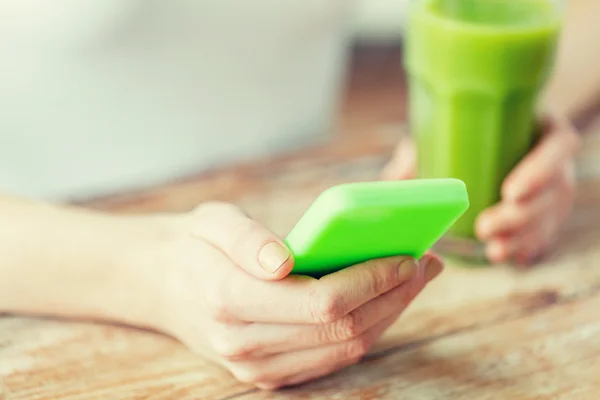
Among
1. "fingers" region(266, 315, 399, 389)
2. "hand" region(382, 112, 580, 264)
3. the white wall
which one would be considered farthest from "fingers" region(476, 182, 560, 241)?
the white wall

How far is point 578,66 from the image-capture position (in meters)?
1.15

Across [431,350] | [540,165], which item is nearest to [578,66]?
[540,165]

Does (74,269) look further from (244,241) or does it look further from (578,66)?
(578,66)

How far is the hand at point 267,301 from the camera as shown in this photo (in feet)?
1.89

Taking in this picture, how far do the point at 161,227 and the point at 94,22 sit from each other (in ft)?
0.97

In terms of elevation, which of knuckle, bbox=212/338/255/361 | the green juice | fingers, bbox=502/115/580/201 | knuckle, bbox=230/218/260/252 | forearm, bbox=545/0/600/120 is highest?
forearm, bbox=545/0/600/120

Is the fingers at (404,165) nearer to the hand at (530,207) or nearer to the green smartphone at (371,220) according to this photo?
the hand at (530,207)

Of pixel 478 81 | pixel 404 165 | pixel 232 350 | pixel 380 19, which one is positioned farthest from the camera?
pixel 380 19

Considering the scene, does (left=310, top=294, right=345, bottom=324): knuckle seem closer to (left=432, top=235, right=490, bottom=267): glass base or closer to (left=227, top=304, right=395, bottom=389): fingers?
(left=227, top=304, right=395, bottom=389): fingers

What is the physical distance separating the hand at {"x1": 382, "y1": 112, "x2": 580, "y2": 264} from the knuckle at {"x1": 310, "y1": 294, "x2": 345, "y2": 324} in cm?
31

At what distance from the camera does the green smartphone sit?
1.62 feet

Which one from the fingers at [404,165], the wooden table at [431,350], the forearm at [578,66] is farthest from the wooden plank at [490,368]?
the forearm at [578,66]

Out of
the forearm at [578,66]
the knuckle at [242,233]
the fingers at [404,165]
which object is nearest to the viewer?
the knuckle at [242,233]

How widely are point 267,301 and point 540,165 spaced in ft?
1.32
